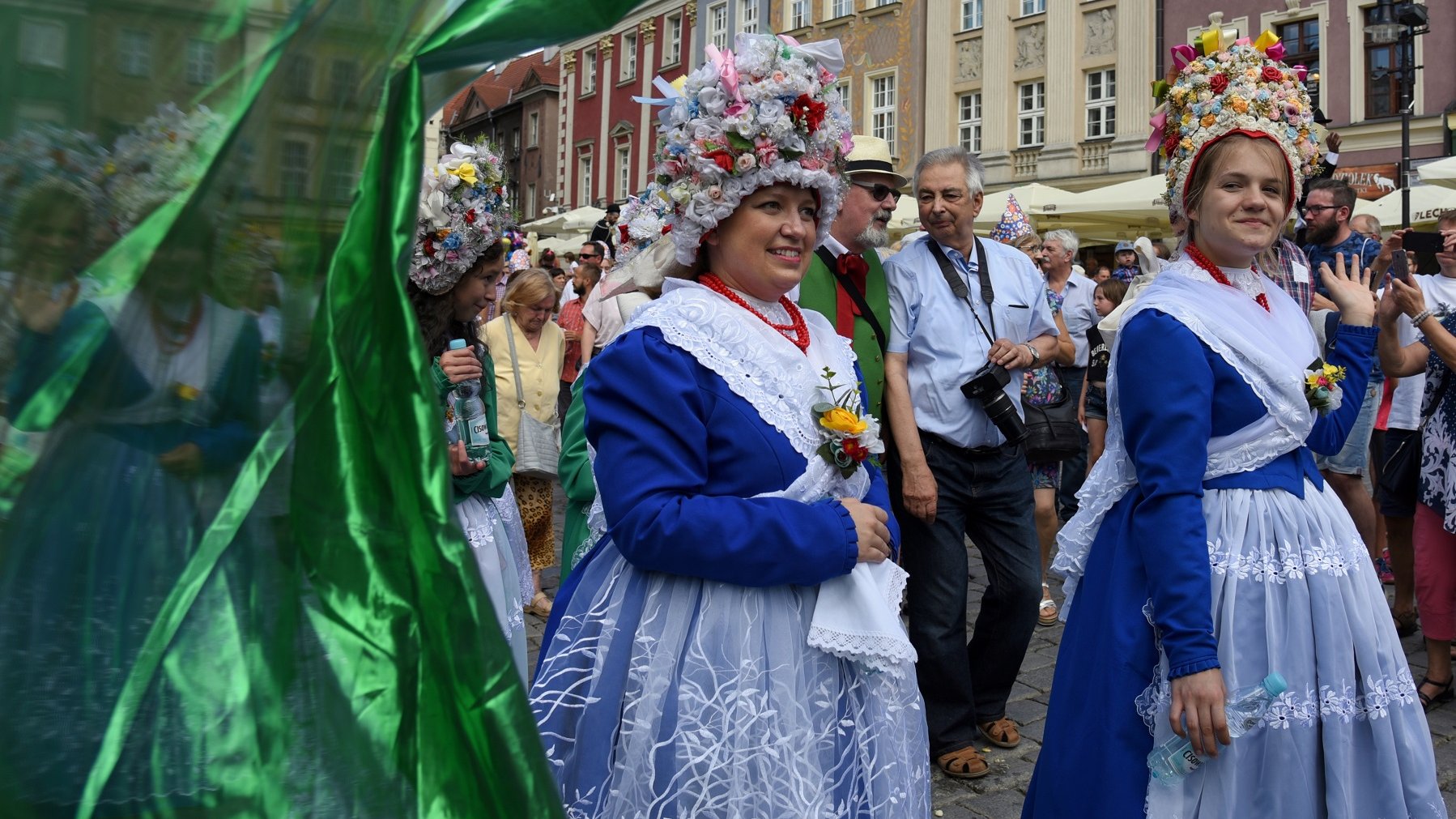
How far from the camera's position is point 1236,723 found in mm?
2355

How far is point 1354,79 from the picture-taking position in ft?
70.1

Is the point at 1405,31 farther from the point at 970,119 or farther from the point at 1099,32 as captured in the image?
the point at 970,119

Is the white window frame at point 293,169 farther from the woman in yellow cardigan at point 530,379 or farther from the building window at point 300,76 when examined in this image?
the woman in yellow cardigan at point 530,379

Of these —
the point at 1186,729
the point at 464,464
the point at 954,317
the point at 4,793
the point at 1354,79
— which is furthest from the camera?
the point at 1354,79

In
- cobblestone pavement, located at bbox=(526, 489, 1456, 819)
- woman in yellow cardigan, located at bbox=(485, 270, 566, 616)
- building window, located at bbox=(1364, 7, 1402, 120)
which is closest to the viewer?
cobblestone pavement, located at bbox=(526, 489, 1456, 819)

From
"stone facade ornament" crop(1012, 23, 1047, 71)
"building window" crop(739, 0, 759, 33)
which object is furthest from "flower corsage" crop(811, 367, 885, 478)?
"building window" crop(739, 0, 759, 33)

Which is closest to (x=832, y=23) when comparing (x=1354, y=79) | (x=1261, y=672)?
(x=1354, y=79)

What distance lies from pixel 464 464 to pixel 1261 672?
2271mm

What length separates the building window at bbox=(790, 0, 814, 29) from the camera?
3094cm

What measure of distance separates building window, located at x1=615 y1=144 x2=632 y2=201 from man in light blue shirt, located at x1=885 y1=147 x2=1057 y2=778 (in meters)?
34.2

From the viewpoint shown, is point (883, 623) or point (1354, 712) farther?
point (1354, 712)

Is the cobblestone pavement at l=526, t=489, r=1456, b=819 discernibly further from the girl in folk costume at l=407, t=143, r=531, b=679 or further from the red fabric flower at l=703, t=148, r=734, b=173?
the red fabric flower at l=703, t=148, r=734, b=173

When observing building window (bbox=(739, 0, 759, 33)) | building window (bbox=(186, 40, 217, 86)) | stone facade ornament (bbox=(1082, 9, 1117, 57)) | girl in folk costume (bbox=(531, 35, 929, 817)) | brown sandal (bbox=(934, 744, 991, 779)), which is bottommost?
brown sandal (bbox=(934, 744, 991, 779))

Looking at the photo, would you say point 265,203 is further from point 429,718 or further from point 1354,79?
point 1354,79
